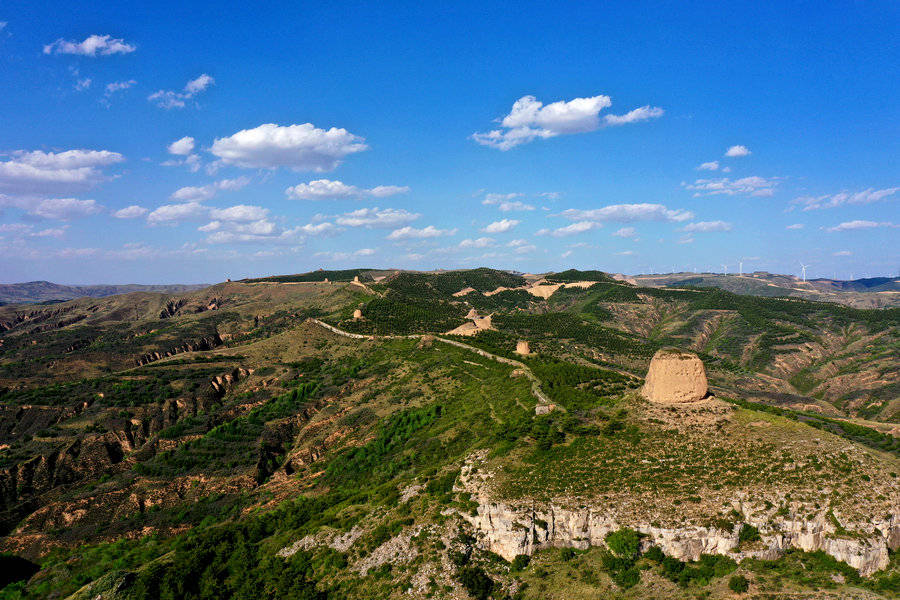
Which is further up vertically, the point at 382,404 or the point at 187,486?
the point at 382,404

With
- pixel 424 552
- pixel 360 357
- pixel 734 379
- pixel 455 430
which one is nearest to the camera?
pixel 424 552

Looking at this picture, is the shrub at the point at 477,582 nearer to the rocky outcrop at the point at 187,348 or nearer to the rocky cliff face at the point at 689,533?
the rocky cliff face at the point at 689,533

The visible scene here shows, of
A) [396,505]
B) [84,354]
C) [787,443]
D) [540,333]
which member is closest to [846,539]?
[787,443]

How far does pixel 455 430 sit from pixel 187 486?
35.0 m

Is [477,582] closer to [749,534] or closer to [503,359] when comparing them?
[749,534]

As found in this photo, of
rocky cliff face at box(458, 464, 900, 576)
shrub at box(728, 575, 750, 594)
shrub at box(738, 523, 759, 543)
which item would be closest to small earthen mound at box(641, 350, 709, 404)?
rocky cliff face at box(458, 464, 900, 576)

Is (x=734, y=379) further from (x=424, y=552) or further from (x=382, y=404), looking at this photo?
(x=424, y=552)

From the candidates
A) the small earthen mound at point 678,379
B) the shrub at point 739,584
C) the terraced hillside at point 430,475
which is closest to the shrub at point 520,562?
the terraced hillside at point 430,475

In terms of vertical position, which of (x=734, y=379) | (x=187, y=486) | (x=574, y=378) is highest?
(x=574, y=378)

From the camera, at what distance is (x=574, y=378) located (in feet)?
204

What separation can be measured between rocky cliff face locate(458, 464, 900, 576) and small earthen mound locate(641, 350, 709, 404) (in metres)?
11.6

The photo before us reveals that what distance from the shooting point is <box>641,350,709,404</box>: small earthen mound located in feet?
130

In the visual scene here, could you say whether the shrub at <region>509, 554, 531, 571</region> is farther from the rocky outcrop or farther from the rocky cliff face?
the rocky outcrop

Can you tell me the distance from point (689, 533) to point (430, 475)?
20.9m
